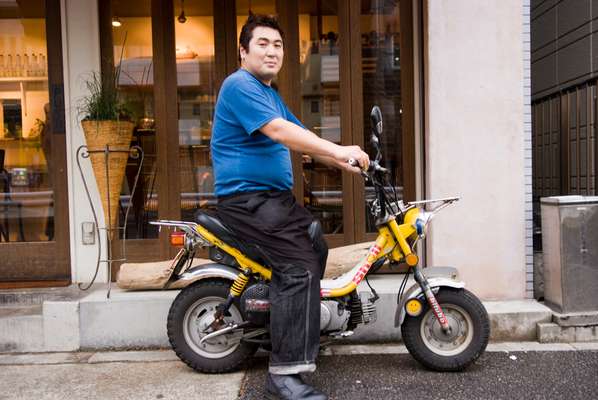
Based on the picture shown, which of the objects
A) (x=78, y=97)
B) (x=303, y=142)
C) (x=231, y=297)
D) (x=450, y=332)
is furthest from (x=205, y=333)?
(x=78, y=97)

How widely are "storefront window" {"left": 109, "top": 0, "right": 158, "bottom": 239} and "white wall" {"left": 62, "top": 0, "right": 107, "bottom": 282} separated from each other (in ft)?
0.71

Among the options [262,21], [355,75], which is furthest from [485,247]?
[262,21]

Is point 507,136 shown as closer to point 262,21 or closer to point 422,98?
point 422,98

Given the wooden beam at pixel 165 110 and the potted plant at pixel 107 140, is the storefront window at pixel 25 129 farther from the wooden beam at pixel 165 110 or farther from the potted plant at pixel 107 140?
the wooden beam at pixel 165 110

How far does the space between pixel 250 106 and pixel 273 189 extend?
57cm

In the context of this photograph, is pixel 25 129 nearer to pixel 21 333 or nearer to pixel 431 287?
pixel 21 333

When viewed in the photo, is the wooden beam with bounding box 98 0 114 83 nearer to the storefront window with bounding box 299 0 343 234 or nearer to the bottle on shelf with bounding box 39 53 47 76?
the bottle on shelf with bounding box 39 53 47 76

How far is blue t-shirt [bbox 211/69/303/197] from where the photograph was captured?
138 inches

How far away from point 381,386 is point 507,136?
96.8 inches

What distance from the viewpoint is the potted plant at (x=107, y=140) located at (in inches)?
197

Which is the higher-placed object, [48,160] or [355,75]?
[355,75]

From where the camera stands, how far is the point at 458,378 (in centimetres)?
395

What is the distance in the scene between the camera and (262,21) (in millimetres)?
3635

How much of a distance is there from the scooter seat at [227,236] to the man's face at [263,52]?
3.25ft
